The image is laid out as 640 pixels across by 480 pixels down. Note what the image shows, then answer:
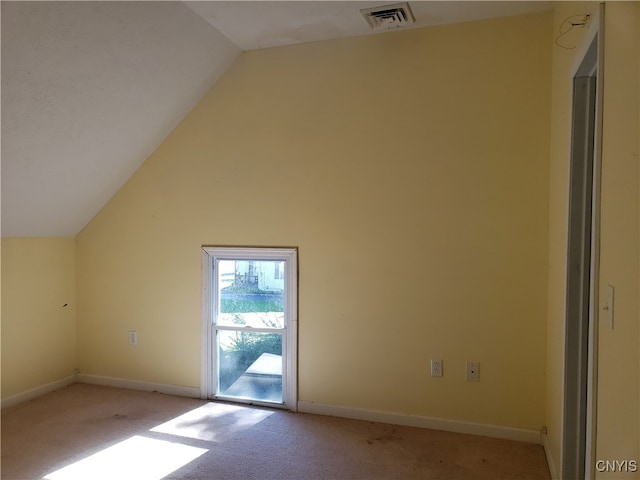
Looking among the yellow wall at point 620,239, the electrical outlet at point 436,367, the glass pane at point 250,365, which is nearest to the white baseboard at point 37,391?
the glass pane at point 250,365

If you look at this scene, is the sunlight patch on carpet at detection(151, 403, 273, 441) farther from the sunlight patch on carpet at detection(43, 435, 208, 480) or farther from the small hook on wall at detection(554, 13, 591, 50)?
the small hook on wall at detection(554, 13, 591, 50)

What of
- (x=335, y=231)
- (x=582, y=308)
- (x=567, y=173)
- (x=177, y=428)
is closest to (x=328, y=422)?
(x=177, y=428)

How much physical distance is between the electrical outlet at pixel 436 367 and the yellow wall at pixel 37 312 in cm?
302

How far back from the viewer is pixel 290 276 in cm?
317

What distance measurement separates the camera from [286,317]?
10.5ft

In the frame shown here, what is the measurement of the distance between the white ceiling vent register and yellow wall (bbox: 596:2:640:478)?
59.1 inches

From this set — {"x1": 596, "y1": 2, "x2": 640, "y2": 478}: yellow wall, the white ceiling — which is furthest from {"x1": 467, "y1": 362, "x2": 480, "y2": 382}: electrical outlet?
the white ceiling

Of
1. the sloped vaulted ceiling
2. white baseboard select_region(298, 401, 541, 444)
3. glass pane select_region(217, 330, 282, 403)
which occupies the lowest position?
white baseboard select_region(298, 401, 541, 444)

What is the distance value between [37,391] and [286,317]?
208 cm

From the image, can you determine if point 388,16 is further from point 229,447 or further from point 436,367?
point 229,447

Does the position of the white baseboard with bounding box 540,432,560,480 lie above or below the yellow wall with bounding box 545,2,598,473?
below

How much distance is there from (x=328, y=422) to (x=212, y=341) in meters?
1.08

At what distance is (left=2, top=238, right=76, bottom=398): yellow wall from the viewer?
129 inches

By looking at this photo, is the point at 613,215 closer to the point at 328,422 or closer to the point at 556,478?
the point at 556,478
